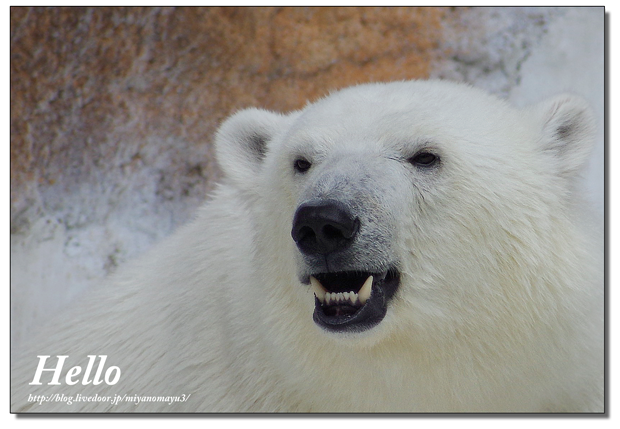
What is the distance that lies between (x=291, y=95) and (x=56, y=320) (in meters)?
1.98

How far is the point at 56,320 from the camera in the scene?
3.19 metres

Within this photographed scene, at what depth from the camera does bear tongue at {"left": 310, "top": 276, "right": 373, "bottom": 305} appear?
2.06 metres

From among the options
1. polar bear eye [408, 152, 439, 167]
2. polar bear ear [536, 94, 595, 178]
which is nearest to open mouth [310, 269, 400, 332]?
polar bear eye [408, 152, 439, 167]

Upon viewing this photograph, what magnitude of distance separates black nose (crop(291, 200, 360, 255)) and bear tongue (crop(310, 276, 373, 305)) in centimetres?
15

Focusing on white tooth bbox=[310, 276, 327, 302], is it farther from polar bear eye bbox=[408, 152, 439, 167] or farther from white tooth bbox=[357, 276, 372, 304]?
polar bear eye bbox=[408, 152, 439, 167]

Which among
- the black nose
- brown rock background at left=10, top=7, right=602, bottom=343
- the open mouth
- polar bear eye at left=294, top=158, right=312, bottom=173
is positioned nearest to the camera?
the black nose

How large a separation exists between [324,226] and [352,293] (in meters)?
0.25

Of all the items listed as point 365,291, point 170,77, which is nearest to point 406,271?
point 365,291

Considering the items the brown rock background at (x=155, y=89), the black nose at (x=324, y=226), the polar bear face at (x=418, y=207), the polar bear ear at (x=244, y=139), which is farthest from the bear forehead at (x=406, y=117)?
the brown rock background at (x=155, y=89)

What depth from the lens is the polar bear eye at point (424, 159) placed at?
2.21 metres

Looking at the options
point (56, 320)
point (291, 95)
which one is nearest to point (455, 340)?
point (56, 320)

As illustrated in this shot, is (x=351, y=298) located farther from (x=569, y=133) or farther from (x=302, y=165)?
(x=569, y=133)

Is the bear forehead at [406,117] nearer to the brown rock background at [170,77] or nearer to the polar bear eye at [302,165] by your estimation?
the polar bear eye at [302,165]

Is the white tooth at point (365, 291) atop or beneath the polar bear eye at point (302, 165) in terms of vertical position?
beneath
